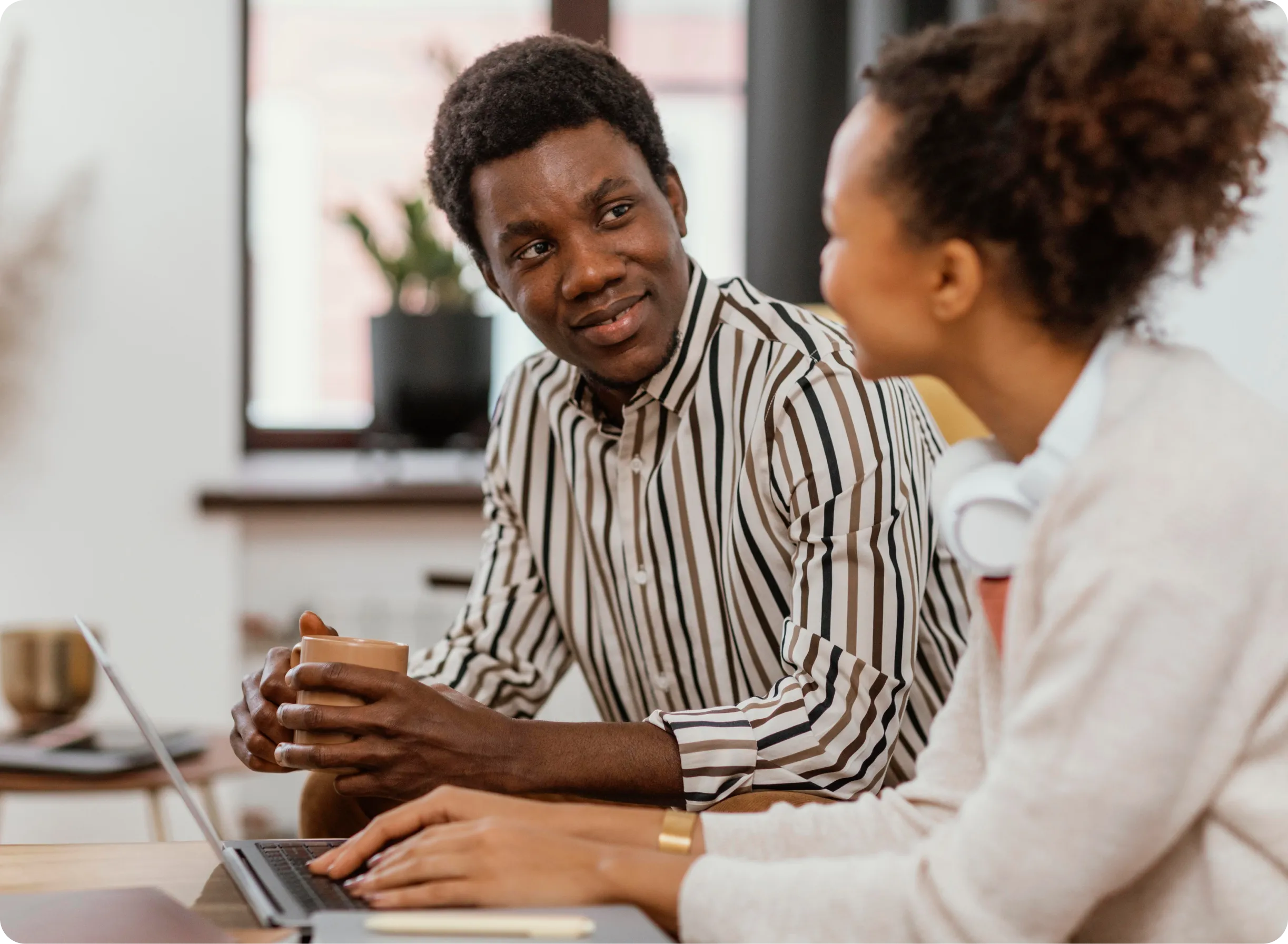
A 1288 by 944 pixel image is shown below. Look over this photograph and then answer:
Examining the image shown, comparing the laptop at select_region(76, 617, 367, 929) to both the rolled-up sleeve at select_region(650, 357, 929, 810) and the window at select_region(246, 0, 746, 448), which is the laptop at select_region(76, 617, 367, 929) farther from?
the window at select_region(246, 0, 746, 448)

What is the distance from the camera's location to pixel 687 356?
147 cm

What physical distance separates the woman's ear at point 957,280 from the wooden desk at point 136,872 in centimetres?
55

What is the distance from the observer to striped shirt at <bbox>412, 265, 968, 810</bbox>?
126 centimetres

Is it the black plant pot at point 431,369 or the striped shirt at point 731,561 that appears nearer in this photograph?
the striped shirt at point 731,561

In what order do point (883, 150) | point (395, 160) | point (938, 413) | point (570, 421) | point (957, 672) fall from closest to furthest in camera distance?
point (883, 150) → point (957, 672) → point (570, 421) → point (938, 413) → point (395, 160)

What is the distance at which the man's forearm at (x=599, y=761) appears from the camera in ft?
3.84

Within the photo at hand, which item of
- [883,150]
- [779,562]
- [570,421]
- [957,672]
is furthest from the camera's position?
[570,421]

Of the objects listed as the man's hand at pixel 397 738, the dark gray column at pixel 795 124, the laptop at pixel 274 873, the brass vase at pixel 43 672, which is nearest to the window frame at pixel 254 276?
the dark gray column at pixel 795 124

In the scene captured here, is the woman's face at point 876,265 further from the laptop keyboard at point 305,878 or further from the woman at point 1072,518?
the laptop keyboard at point 305,878

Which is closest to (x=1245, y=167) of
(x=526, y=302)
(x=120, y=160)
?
(x=526, y=302)

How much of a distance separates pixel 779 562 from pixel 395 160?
7.67 ft

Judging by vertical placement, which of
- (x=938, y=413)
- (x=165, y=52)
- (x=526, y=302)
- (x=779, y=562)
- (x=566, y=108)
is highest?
(x=165, y=52)

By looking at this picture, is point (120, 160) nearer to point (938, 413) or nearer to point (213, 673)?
point (213, 673)

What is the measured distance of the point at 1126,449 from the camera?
73 centimetres
